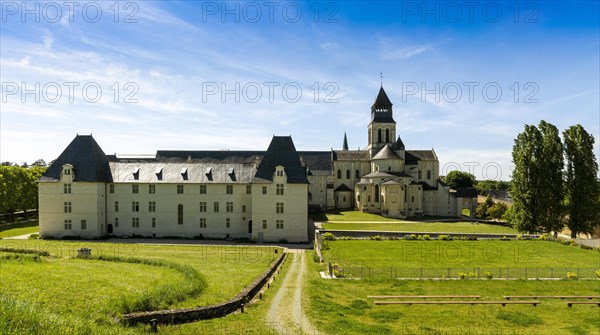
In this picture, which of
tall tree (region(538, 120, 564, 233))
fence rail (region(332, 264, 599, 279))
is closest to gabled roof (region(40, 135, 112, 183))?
fence rail (region(332, 264, 599, 279))

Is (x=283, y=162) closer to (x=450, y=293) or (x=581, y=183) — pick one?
(x=450, y=293)

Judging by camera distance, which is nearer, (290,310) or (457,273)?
(290,310)

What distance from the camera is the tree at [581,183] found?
4412 cm

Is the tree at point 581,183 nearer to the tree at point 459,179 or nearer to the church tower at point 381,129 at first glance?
the church tower at point 381,129

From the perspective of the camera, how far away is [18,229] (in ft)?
168

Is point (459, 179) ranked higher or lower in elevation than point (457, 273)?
higher

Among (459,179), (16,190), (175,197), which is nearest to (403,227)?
(175,197)

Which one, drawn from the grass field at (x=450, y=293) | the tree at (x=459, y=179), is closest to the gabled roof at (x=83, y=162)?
the grass field at (x=450, y=293)

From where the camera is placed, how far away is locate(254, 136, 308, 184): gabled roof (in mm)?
42500

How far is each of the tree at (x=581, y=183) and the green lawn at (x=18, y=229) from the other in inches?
2682

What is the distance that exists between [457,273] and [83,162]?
42.2m

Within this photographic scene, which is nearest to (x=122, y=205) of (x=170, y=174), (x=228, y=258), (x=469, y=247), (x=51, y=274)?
(x=170, y=174)

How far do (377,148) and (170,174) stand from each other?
5077 cm

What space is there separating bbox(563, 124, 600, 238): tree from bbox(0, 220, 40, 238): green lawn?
68.1 m
